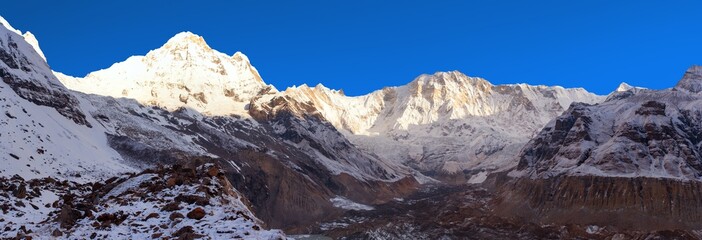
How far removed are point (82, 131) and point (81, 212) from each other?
3670 inches

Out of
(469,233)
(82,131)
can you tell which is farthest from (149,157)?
(469,233)

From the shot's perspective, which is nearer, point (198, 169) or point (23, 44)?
point (198, 169)

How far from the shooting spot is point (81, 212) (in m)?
32.8

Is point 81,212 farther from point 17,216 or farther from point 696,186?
point 696,186

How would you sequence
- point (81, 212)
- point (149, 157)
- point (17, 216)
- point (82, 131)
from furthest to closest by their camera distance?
1. point (149, 157)
2. point (82, 131)
3. point (17, 216)
4. point (81, 212)

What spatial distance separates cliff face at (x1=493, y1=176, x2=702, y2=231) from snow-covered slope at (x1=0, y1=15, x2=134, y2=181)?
111 m

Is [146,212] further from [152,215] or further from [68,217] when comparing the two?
[68,217]

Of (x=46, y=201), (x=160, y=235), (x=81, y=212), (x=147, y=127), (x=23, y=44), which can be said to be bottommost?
(x=160, y=235)

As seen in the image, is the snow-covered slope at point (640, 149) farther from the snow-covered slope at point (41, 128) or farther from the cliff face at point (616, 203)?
the snow-covered slope at point (41, 128)

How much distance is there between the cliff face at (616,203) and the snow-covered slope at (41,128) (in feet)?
366

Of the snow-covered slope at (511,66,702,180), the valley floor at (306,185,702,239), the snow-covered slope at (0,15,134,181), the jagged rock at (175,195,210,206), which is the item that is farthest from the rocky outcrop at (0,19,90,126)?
the snow-covered slope at (511,66,702,180)

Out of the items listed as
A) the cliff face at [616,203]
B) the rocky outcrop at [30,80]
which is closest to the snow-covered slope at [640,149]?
the cliff face at [616,203]

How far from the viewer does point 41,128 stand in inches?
3782

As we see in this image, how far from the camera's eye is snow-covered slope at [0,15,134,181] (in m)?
72.4
